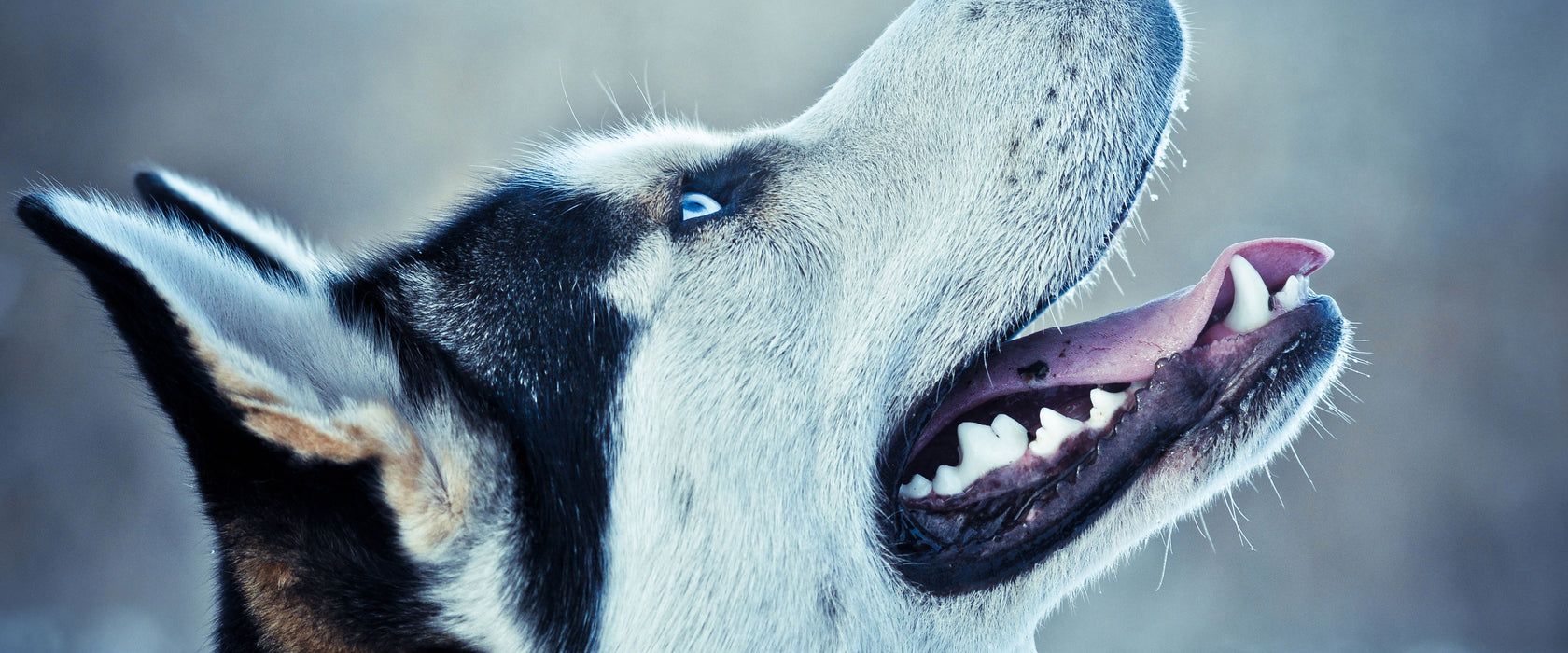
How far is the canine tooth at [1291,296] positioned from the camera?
1088 mm

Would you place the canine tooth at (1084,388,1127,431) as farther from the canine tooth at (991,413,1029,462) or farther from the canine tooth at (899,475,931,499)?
the canine tooth at (899,475,931,499)

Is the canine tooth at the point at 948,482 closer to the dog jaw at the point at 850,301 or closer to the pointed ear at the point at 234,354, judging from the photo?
the dog jaw at the point at 850,301

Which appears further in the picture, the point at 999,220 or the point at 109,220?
the point at 999,220

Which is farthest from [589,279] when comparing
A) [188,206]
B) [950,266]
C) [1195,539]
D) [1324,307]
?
[1195,539]

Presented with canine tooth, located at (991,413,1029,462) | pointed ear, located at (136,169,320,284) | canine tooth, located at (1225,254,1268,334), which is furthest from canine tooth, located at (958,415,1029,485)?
pointed ear, located at (136,169,320,284)

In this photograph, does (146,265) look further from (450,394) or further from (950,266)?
(950,266)

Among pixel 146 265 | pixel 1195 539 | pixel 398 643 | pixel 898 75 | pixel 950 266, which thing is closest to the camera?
pixel 146 265

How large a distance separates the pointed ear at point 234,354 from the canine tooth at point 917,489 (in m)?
0.48

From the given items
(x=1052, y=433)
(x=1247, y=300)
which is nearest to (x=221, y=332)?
(x=1052, y=433)

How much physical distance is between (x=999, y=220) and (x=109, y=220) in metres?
0.81

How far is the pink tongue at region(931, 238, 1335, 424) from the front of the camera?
3.58 ft

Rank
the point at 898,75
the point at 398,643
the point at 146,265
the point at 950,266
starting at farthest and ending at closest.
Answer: the point at 898,75 < the point at 950,266 < the point at 398,643 < the point at 146,265

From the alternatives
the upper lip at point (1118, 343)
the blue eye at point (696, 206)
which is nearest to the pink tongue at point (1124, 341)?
the upper lip at point (1118, 343)

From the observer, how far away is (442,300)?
1060 mm
